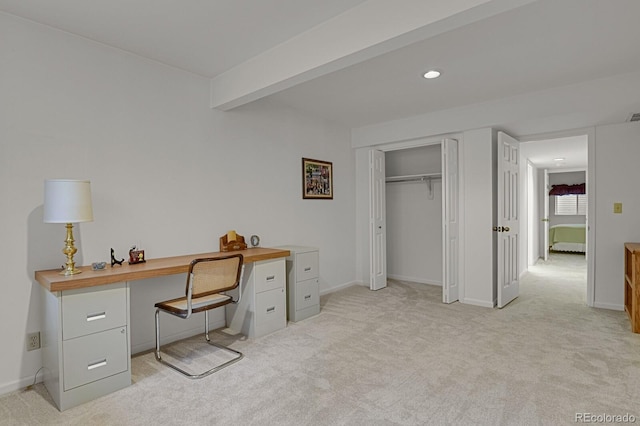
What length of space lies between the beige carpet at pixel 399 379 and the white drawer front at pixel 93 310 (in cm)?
45

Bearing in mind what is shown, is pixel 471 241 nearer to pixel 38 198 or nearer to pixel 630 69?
pixel 630 69

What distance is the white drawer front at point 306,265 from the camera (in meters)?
3.60

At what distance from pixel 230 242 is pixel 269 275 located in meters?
0.54

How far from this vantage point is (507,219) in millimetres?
4129

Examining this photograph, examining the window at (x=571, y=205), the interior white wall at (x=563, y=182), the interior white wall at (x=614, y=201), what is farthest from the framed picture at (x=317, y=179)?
the window at (x=571, y=205)

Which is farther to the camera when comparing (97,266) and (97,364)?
(97,266)

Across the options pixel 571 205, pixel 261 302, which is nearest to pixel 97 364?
pixel 261 302

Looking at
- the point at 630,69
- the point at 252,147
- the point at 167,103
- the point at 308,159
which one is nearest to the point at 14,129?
the point at 167,103

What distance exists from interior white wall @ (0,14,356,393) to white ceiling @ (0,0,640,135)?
230mm

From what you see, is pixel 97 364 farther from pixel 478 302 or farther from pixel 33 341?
pixel 478 302

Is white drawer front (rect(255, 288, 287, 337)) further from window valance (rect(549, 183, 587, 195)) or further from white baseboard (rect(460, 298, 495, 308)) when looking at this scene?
window valance (rect(549, 183, 587, 195))

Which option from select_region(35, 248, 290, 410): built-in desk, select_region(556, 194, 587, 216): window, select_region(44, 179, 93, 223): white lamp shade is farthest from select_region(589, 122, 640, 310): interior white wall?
select_region(556, 194, 587, 216): window

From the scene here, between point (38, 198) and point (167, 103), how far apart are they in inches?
49.5

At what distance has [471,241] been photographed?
4191 millimetres
